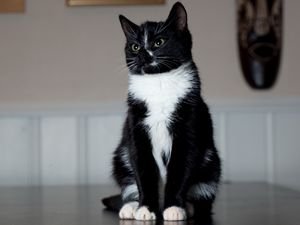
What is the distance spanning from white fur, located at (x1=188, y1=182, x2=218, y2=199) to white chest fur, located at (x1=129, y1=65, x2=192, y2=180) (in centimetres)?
7

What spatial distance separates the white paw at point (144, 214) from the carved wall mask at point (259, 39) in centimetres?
87

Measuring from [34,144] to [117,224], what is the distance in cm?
86

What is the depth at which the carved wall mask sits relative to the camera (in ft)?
5.24

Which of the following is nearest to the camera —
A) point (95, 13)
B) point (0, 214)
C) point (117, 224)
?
point (117, 224)

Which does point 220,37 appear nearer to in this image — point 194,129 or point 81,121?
point 81,121

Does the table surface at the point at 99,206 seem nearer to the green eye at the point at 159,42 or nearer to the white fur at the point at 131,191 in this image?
the white fur at the point at 131,191

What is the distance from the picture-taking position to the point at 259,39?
1600 millimetres

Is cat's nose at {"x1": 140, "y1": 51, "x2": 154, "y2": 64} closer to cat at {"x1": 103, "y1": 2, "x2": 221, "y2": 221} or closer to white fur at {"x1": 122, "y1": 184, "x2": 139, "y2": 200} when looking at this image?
cat at {"x1": 103, "y1": 2, "x2": 221, "y2": 221}

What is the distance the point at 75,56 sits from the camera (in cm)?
164

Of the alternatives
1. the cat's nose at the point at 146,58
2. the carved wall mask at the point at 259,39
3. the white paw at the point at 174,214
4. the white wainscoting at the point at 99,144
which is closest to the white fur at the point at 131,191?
the white paw at the point at 174,214

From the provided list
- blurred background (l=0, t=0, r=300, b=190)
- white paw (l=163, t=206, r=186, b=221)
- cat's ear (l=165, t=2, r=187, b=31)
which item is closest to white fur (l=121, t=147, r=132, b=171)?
white paw (l=163, t=206, r=186, b=221)

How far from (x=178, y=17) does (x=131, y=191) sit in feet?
1.14

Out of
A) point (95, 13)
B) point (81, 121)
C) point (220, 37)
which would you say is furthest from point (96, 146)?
point (220, 37)

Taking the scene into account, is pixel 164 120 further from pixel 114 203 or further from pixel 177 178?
pixel 114 203
